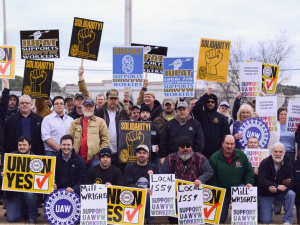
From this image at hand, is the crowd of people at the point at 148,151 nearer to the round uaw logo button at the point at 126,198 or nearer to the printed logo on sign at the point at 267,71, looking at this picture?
the round uaw logo button at the point at 126,198

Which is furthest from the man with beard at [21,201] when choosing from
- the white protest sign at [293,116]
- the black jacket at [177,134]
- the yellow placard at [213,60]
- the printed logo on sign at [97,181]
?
the white protest sign at [293,116]

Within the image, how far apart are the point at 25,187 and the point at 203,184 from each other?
3357 millimetres

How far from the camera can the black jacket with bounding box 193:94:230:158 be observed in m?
10.6

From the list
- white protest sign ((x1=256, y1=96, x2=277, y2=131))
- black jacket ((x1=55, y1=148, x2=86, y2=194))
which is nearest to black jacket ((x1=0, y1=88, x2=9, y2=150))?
black jacket ((x1=55, y1=148, x2=86, y2=194))

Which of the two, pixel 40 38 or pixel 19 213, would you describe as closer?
pixel 19 213

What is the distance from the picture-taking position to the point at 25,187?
955 centimetres

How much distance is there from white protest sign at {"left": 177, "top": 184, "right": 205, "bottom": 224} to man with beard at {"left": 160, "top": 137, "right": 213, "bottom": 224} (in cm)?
26

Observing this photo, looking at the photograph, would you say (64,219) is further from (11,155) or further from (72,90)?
(72,90)

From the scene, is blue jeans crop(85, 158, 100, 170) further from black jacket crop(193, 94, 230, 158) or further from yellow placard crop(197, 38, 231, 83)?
yellow placard crop(197, 38, 231, 83)

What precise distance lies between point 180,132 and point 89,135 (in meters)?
1.81

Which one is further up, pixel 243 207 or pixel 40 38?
pixel 40 38

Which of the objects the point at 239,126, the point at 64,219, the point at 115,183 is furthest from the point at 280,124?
the point at 64,219

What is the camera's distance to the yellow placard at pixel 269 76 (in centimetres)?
1291

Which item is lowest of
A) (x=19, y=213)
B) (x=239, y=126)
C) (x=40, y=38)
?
(x=19, y=213)
